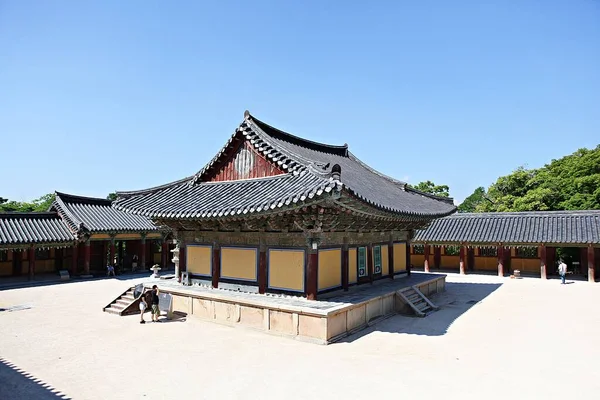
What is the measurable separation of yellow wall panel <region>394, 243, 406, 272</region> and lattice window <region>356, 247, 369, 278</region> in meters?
3.66

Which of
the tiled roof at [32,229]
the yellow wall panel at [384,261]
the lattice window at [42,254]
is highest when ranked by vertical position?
the tiled roof at [32,229]

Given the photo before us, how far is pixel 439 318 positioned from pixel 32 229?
26013mm

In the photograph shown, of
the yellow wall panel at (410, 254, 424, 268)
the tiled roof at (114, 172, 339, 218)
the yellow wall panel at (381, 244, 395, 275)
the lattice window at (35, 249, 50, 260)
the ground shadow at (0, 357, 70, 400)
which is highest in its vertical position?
the tiled roof at (114, 172, 339, 218)

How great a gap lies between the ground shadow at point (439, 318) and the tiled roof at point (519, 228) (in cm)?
680

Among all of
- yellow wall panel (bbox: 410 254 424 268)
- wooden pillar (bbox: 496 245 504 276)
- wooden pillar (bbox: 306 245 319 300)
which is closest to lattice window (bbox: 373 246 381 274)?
wooden pillar (bbox: 306 245 319 300)

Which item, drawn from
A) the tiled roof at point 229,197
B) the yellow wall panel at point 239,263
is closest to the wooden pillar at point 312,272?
the tiled roof at point 229,197

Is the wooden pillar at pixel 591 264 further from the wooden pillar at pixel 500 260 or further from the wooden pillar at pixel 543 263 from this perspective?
the wooden pillar at pixel 500 260

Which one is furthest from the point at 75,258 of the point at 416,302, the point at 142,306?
the point at 416,302

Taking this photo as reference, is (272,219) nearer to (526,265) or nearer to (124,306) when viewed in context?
(124,306)

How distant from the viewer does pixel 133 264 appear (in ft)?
104

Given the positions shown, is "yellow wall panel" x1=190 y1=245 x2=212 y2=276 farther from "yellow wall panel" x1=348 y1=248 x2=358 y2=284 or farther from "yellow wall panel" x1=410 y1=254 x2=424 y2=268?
"yellow wall panel" x1=410 y1=254 x2=424 y2=268

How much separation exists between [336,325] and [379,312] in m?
3.43

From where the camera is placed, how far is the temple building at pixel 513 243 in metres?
26.2

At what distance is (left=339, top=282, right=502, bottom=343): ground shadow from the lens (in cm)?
1370
